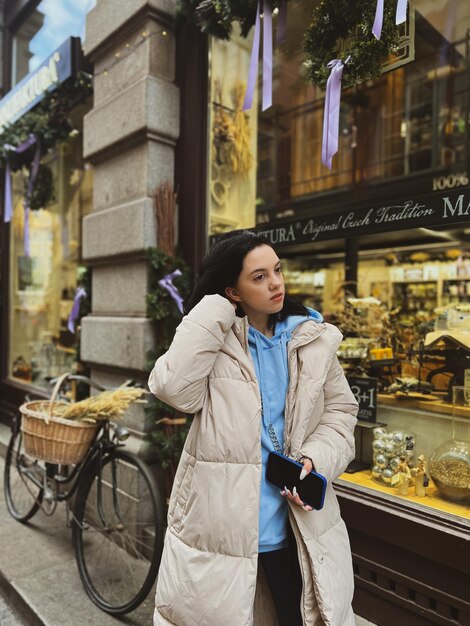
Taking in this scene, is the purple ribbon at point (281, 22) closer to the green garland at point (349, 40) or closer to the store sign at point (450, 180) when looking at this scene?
the green garland at point (349, 40)

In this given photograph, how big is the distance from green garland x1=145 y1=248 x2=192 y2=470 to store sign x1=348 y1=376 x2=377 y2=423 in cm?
122

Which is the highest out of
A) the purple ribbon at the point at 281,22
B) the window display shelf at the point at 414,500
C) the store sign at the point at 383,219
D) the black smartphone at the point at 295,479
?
the purple ribbon at the point at 281,22

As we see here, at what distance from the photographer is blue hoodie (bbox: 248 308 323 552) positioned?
167 centimetres

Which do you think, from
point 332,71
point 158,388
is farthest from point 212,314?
point 332,71

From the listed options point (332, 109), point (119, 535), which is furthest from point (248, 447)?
point (119, 535)

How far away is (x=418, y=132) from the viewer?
8320mm

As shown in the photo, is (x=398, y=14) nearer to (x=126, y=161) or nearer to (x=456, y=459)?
(x=456, y=459)

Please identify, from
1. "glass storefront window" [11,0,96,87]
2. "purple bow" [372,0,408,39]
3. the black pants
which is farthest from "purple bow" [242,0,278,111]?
"glass storefront window" [11,0,96,87]

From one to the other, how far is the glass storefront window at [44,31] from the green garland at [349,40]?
3.32 meters

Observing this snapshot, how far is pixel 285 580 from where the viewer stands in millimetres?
1748

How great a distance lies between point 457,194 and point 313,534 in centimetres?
187

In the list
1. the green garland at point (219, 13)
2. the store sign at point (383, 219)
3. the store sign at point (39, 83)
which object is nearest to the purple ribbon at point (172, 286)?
the store sign at point (383, 219)

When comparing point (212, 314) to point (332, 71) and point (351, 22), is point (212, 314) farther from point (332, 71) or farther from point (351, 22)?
point (351, 22)

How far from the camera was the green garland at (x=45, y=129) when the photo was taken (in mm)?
5086
